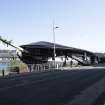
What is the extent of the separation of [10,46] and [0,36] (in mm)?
8467

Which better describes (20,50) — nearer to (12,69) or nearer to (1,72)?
(12,69)

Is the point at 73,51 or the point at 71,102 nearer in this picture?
the point at 71,102

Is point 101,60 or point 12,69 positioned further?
point 101,60

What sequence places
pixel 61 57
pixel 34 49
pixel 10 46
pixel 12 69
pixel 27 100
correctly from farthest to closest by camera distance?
pixel 61 57
pixel 34 49
pixel 10 46
pixel 12 69
pixel 27 100

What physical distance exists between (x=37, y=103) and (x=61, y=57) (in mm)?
109796

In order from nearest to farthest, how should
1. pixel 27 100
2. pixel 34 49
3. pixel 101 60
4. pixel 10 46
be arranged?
pixel 27 100
pixel 10 46
pixel 34 49
pixel 101 60

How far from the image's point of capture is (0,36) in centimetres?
10719

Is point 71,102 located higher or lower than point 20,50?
lower

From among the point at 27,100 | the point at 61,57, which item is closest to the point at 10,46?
the point at 61,57

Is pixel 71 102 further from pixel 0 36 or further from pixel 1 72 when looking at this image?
pixel 0 36

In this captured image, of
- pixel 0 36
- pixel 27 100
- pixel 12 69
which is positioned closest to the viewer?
pixel 27 100

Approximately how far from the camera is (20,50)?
100500 mm

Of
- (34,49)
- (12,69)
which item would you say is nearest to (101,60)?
(34,49)

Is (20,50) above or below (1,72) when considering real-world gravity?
above
